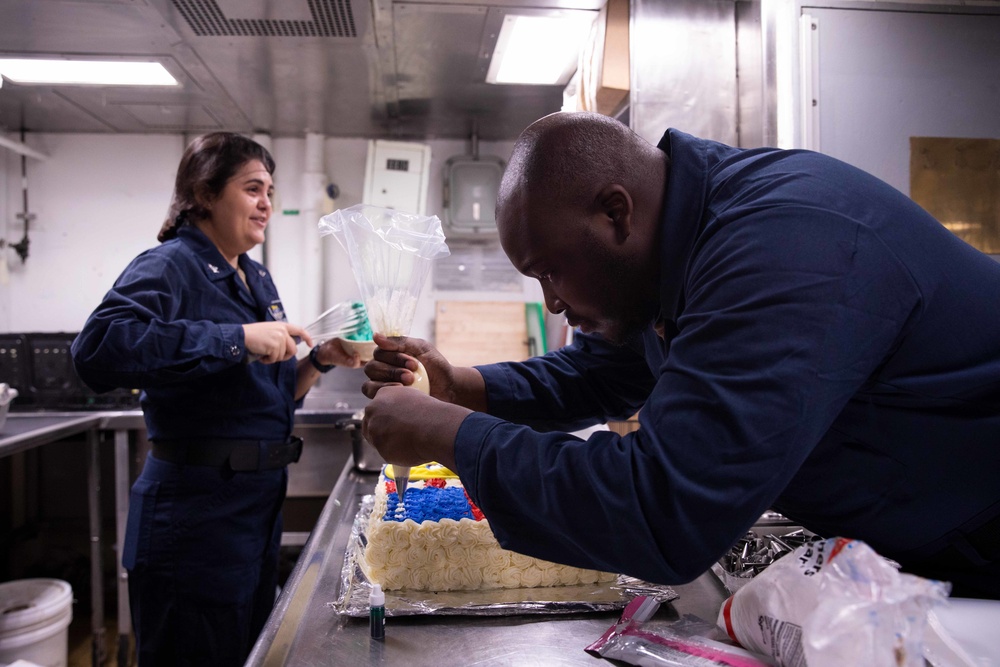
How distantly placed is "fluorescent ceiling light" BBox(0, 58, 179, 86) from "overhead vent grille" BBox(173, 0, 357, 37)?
60 cm

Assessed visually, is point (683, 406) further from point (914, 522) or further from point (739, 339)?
point (914, 522)

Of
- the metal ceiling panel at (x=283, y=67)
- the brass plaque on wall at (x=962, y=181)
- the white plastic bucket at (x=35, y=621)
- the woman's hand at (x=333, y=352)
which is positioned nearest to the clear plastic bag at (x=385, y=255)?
the woman's hand at (x=333, y=352)

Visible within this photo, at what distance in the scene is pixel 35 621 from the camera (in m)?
2.49

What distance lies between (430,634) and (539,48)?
8.99ft

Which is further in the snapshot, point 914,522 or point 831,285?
point 914,522

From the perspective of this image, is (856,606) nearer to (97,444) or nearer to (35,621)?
(35,621)

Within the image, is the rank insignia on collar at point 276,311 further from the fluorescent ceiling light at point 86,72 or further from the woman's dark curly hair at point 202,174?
the fluorescent ceiling light at point 86,72

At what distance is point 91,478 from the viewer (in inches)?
121

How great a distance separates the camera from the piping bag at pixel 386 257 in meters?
1.20

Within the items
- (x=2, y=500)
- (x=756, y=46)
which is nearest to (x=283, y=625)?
(x=756, y=46)

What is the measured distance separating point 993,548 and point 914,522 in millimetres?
116

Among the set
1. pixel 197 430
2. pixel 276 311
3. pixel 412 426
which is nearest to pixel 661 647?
pixel 412 426

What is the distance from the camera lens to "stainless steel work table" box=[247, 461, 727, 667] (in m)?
0.95

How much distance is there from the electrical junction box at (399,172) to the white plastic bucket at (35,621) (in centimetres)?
256
